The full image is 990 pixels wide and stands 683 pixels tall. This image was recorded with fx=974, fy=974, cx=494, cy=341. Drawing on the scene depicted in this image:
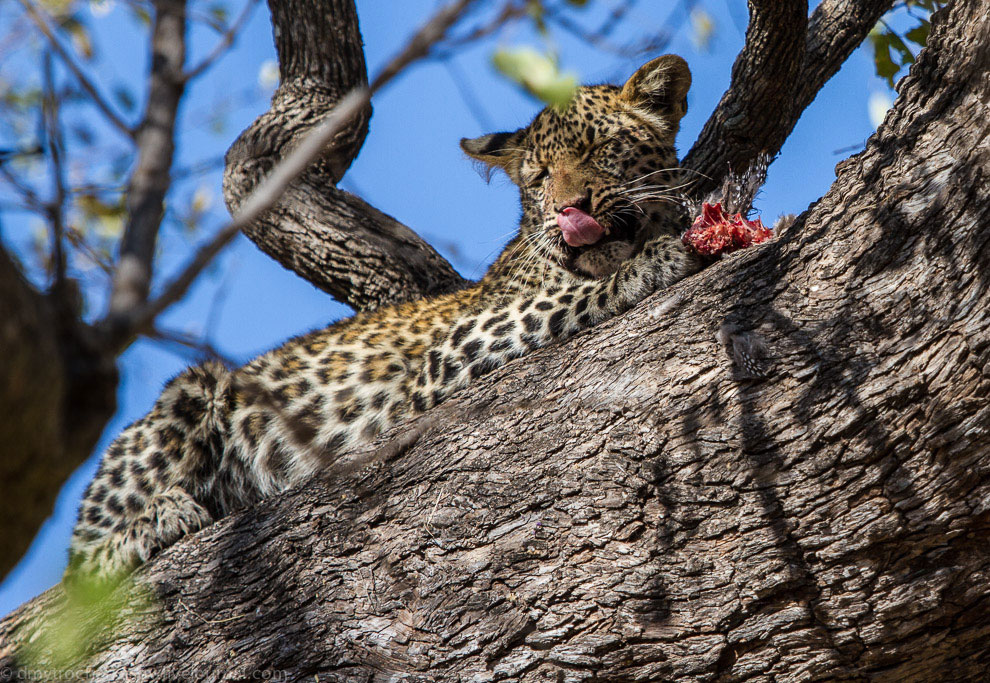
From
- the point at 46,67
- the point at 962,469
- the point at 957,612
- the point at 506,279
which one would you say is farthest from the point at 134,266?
the point at 506,279

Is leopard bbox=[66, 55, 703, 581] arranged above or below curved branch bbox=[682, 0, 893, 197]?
below

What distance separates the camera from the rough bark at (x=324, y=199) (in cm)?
716

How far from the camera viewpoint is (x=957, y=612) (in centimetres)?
332

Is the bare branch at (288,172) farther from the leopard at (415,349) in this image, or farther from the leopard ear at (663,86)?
the leopard ear at (663,86)

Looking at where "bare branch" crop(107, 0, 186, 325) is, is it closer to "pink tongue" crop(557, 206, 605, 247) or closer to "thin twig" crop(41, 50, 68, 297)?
"thin twig" crop(41, 50, 68, 297)

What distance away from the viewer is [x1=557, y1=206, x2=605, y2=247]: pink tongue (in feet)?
18.3

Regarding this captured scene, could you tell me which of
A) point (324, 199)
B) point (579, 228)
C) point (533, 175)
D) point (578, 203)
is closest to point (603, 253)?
point (579, 228)

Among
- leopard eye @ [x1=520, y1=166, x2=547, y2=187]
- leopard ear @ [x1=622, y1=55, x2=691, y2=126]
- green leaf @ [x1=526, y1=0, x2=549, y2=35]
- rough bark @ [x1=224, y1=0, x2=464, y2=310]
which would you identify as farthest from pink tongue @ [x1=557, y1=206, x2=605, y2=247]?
green leaf @ [x1=526, y1=0, x2=549, y2=35]

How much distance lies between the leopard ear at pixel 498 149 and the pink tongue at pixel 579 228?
1.19 metres

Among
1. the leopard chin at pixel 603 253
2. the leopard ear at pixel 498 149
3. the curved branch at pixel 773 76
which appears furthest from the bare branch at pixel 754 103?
the leopard ear at pixel 498 149

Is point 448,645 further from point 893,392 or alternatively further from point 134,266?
point 134,266

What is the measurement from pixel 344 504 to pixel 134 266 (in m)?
2.47

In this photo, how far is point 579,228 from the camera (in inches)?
220

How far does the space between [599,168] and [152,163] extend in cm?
430
